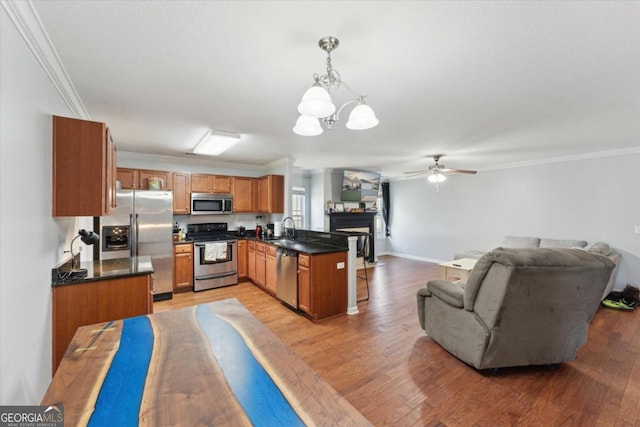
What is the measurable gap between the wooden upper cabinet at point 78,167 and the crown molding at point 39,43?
0.32 meters

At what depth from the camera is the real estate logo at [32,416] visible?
0.74 m

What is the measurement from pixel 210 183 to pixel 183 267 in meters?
1.66

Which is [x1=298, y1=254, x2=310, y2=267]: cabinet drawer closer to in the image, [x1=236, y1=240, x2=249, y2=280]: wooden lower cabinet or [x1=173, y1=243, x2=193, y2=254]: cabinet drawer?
[x1=236, y1=240, x2=249, y2=280]: wooden lower cabinet

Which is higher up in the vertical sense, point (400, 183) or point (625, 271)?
point (400, 183)

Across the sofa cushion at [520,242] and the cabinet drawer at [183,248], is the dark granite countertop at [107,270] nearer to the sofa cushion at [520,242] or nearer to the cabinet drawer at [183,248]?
the cabinet drawer at [183,248]

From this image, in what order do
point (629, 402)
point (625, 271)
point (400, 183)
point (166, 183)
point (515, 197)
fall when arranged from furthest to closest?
point (400, 183) → point (515, 197) → point (166, 183) → point (625, 271) → point (629, 402)

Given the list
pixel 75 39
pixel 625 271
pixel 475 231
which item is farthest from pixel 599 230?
pixel 75 39

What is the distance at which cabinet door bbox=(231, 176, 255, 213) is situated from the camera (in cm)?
554

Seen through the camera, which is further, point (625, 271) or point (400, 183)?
point (400, 183)

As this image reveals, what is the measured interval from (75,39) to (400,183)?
7.66 m

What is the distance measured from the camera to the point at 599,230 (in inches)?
185

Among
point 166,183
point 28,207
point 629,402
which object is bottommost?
point 629,402

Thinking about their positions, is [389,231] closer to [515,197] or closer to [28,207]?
[515,197]

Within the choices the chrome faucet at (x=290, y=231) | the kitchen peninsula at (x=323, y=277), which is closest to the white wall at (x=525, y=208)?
the chrome faucet at (x=290, y=231)
